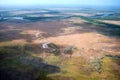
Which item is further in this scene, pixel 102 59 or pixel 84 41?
pixel 84 41

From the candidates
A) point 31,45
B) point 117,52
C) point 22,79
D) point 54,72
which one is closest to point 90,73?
point 54,72

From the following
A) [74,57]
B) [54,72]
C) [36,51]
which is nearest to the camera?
[54,72]

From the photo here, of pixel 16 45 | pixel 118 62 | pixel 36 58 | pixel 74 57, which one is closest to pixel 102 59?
pixel 118 62

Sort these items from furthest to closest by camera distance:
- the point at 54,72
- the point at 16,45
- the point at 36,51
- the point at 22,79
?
the point at 16,45
the point at 36,51
the point at 54,72
the point at 22,79

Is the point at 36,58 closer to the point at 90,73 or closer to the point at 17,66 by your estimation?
the point at 17,66

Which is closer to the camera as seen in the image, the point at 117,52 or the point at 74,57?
the point at 74,57

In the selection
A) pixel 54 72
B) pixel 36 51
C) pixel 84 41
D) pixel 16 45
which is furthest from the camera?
pixel 84 41

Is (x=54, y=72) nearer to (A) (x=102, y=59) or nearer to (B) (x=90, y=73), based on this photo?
(B) (x=90, y=73)

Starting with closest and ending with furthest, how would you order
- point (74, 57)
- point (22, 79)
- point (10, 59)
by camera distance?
1. point (22, 79)
2. point (10, 59)
3. point (74, 57)
